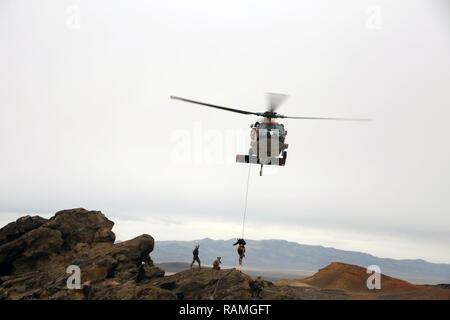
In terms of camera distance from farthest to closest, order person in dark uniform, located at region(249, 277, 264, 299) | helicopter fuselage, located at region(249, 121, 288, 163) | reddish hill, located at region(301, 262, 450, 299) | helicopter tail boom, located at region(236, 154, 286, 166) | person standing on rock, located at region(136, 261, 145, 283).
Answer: reddish hill, located at region(301, 262, 450, 299) → person standing on rock, located at region(136, 261, 145, 283) → helicopter tail boom, located at region(236, 154, 286, 166) → helicopter fuselage, located at region(249, 121, 288, 163) → person in dark uniform, located at region(249, 277, 264, 299)

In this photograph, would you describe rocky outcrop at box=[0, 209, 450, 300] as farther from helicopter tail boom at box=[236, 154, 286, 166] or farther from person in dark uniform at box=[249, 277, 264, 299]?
helicopter tail boom at box=[236, 154, 286, 166]

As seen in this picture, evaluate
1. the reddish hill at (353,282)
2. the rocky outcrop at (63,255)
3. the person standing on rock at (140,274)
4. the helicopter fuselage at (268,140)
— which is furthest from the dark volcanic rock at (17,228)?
the reddish hill at (353,282)

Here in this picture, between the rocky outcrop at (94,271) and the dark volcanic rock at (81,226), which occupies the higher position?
the dark volcanic rock at (81,226)

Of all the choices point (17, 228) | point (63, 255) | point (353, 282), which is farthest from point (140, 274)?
point (353, 282)

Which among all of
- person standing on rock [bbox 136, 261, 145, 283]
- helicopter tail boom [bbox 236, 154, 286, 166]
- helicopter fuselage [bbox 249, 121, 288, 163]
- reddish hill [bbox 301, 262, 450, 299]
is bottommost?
reddish hill [bbox 301, 262, 450, 299]

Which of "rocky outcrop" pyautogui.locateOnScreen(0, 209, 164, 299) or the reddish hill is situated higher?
"rocky outcrop" pyautogui.locateOnScreen(0, 209, 164, 299)

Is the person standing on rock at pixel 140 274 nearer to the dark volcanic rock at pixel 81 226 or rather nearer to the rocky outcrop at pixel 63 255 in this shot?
the rocky outcrop at pixel 63 255

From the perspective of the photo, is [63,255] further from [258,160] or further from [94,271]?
[258,160]

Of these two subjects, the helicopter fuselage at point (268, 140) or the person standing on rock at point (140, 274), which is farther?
the person standing on rock at point (140, 274)

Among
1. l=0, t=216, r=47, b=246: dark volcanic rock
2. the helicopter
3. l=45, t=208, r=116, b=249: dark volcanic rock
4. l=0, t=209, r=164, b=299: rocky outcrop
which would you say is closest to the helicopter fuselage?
the helicopter
